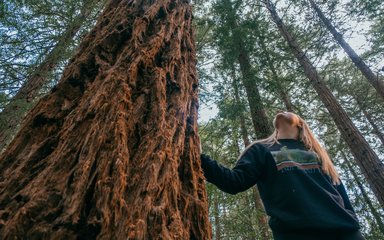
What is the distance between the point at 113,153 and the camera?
3.96ft

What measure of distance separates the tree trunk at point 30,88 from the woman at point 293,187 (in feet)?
17.0

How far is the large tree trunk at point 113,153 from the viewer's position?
979 millimetres

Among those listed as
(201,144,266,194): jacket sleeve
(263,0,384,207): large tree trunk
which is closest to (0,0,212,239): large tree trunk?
(201,144,266,194): jacket sleeve

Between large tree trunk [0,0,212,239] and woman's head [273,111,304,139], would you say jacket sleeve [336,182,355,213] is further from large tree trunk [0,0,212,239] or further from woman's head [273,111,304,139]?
large tree trunk [0,0,212,239]

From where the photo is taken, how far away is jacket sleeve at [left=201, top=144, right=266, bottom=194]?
1997 mm

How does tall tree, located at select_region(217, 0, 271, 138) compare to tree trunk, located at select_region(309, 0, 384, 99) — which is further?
tree trunk, located at select_region(309, 0, 384, 99)

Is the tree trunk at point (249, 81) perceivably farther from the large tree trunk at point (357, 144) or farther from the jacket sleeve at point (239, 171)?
the jacket sleeve at point (239, 171)

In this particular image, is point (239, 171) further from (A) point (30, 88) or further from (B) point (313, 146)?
(A) point (30, 88)

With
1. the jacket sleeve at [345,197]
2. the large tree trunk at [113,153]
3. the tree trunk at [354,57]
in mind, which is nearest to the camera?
the large tree trunk at [113,153]

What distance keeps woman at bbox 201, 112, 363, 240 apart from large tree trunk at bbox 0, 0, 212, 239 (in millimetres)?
595

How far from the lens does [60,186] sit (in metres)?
1.08

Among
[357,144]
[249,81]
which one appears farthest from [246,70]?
[357,144]

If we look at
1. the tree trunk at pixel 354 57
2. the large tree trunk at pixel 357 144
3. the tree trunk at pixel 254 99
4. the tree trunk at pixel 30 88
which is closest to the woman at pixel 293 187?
the tree trunk at pixel 254 99

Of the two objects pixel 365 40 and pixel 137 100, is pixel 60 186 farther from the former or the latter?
pixel 365 40
